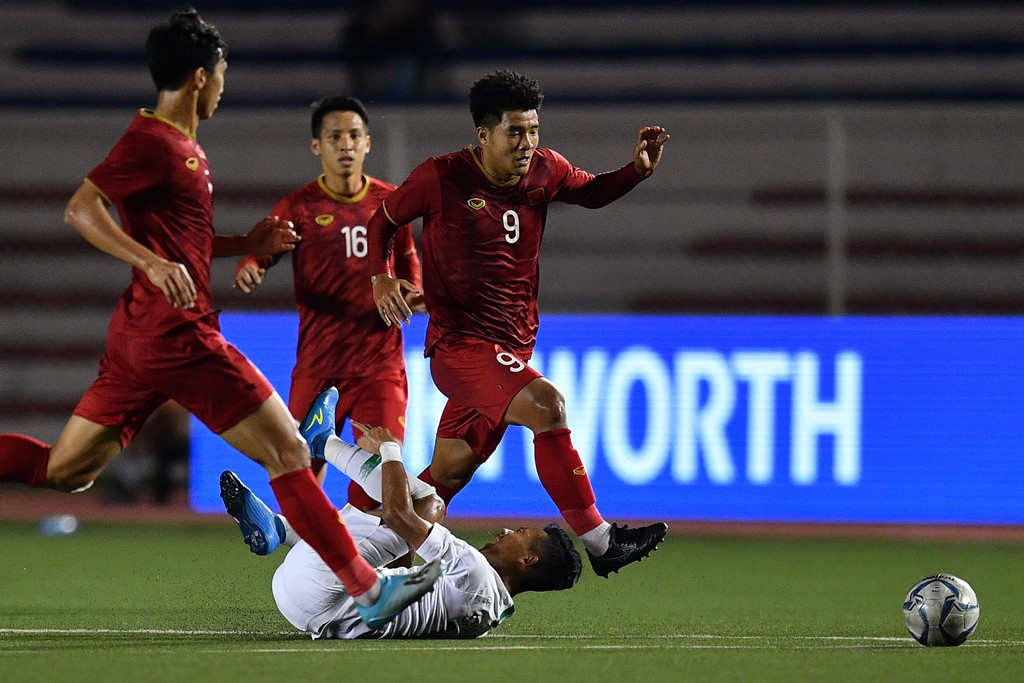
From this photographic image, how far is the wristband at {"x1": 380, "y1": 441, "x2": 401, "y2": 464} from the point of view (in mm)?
6574

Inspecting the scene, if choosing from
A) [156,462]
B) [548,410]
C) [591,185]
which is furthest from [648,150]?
[156,462]

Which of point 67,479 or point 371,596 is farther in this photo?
point 67,479

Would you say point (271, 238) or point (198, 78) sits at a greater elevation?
point (198, 78)

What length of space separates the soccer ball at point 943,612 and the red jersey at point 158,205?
9.14 ft

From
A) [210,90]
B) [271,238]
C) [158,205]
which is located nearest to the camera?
[158,205]

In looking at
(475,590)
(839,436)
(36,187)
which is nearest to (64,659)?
(475,590)

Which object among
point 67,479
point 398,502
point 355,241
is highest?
point 355,241

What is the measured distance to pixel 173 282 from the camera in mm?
5504

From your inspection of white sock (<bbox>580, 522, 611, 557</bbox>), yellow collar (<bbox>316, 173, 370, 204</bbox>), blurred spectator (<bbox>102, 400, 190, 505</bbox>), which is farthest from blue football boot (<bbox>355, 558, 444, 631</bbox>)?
blurred spectator (<bbox>102, 400, 190, 505</bbox>)

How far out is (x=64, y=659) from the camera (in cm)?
567

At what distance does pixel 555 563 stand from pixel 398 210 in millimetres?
1642

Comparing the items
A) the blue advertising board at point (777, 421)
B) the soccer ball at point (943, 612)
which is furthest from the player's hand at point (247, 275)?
the blue advertising board at point (777, 421)

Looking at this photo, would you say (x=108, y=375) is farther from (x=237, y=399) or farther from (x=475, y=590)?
(x=475, y=590)

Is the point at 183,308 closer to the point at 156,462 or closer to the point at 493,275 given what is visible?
the point at 493,275
